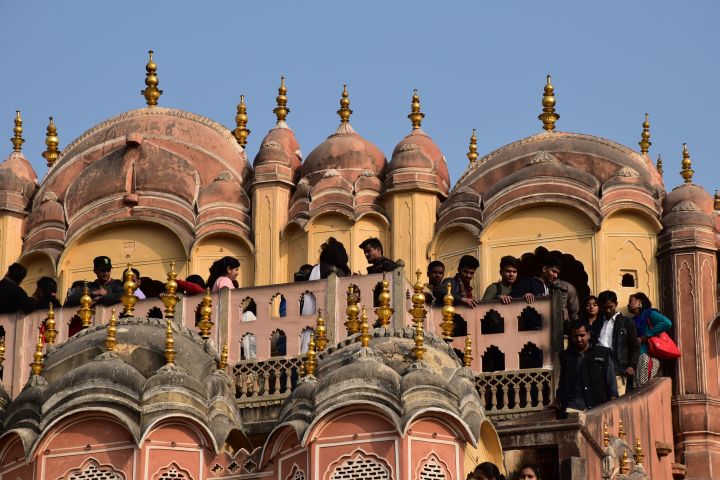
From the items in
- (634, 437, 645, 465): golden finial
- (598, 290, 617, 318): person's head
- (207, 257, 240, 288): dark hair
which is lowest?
(634, 437, 645, 465): golden finial

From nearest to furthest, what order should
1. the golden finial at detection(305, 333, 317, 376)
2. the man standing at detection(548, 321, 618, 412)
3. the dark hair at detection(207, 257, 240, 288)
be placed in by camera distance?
the golden finial at detection(305, 333, 317, 376) < the man standing at detection(548, 321, 618, 412) < the dark hair at detection(207, 257, 240, 288)

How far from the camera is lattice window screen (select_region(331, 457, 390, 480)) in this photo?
27922mm

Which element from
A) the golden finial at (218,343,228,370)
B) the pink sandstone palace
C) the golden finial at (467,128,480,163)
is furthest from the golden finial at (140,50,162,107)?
the golden finial at (218,343,228,370)

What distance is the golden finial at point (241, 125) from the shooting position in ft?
133

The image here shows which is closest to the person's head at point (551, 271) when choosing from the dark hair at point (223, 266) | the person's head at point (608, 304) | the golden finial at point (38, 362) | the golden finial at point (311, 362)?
the person's head at point (608, 304)

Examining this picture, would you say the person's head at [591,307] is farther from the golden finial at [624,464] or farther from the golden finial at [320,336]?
the golden finial at [320,336]

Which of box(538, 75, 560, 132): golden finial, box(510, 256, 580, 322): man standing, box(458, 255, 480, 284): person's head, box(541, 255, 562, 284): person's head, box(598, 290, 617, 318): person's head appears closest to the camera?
box(598, 290, 617, 318): person's head

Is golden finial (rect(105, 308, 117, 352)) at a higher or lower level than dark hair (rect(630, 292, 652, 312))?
lower

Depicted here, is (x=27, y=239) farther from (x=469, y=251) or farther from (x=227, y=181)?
(x=469, y=251)

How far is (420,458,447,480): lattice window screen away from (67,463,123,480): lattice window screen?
3.23 m

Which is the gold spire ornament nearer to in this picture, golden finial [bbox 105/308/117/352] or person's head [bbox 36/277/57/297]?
golden finial [bbox 105/308/117/352]

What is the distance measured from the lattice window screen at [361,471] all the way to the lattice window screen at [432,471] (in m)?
0.37

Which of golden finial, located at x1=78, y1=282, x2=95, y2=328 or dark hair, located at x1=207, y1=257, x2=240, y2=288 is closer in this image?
golden finial, located at x1=78, y1=282, x2=95, y2=328

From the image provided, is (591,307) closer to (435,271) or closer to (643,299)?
(435,271)
